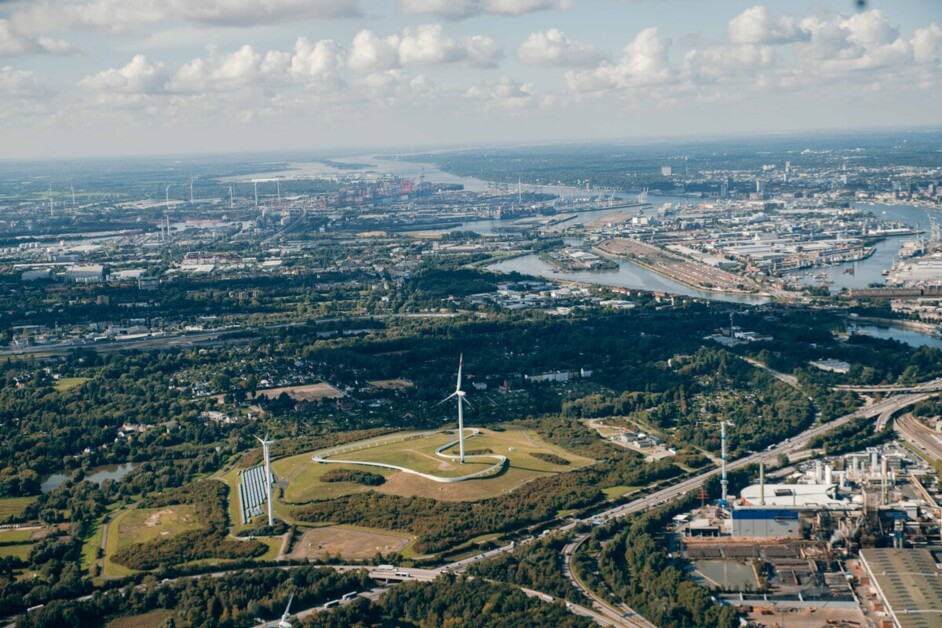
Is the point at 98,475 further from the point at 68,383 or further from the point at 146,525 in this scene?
the point at 68,383

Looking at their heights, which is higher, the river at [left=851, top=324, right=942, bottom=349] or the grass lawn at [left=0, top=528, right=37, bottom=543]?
the river at [left=851, top=324, right=942, bottom=349]

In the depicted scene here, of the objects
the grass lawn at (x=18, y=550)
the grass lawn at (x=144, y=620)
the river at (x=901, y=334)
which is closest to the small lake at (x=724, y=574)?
the grass lawn at (x=144, y=620)

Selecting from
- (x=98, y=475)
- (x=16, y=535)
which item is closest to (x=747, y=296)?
(x=98, y=475)

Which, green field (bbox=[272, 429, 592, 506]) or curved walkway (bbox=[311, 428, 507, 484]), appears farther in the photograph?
curved walkway (bbox=[311, 428, 507, 484])

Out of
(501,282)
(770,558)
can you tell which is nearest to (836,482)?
(770,558)

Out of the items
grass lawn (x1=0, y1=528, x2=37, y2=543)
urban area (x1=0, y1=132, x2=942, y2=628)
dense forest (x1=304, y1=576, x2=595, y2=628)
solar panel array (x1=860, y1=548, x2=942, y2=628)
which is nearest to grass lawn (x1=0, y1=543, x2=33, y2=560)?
urban area (x1=0, y1=132, x2=942, y2=628)

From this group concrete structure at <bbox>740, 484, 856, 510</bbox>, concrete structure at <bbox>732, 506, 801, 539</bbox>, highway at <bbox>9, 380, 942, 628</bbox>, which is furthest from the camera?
concrete structure at <bbox>740, 484, 856, 510</bbox>

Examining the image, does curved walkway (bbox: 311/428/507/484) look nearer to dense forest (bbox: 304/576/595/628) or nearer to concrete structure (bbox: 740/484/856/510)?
concrete structure (bbox: 740/484/856/510)
